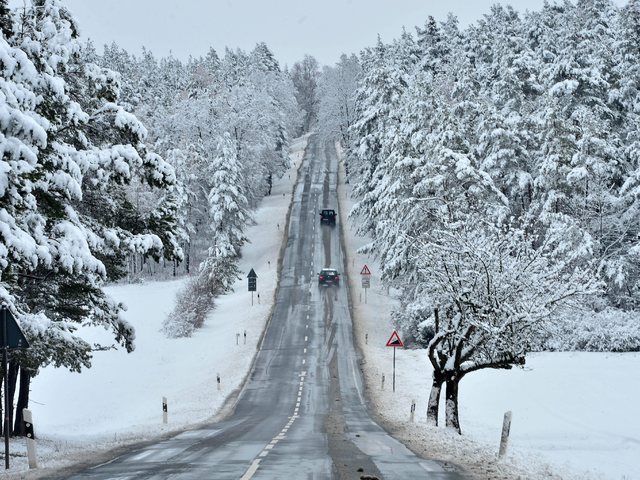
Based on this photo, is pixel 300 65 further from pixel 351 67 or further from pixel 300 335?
pixel 300 335

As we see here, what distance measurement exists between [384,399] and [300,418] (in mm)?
6854

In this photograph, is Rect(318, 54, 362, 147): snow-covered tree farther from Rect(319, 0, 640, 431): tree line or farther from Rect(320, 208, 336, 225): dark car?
Rect(319, 0, 640, 431): tree line

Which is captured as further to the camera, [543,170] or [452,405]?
[543,170]

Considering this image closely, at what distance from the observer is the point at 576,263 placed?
3709 centimetres

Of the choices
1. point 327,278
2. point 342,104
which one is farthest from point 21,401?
point 342,104

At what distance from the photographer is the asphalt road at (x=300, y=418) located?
1071cm

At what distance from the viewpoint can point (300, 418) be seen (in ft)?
81.5

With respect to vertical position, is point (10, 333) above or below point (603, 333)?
above

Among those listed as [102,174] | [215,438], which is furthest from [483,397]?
[102,174]

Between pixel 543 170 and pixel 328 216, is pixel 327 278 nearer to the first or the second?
pixel 328 216

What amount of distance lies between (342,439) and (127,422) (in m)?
14.4

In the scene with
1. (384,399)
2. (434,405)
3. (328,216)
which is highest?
(328,216)

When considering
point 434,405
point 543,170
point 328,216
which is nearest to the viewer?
point 434,405

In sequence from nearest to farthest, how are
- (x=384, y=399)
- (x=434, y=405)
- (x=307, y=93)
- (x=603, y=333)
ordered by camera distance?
(x=434, y=405), (x=384, y=399), (x=603, y=333), (x=307, y=93)
